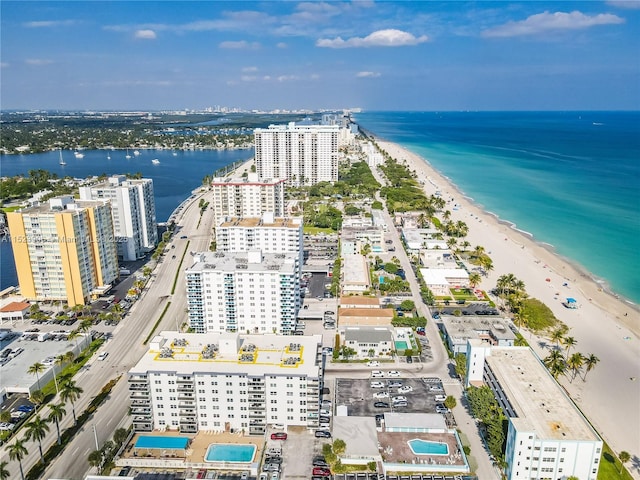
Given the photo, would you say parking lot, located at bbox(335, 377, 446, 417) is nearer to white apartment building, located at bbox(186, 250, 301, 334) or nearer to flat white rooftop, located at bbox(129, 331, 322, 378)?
flat white rooftop, located at bbox(129, 331, 322, 378)

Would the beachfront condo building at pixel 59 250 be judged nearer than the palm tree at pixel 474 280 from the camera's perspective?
Yes

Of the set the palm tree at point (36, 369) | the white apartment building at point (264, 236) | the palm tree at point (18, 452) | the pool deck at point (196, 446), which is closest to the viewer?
the palm tree at point (18, 452)

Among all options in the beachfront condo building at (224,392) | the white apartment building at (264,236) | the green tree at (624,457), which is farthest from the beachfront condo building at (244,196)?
the green tree at (624,457)

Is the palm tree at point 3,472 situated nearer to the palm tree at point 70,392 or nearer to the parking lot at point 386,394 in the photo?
the palm tree at point 70,392

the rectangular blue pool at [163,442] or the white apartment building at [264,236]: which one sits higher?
the white apartment building at [264,236]

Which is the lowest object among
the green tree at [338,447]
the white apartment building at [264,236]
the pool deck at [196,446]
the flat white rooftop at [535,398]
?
the pool deck at [196,446]

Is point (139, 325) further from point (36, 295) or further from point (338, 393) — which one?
point (338, 393)

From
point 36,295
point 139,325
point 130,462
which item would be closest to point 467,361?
point 130,462

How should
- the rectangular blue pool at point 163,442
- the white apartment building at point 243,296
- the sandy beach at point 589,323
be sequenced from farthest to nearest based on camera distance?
the white apartment building at point 243,296 < the sandy beach at point 589,323 < the rectangular blue pool at point 163,442
